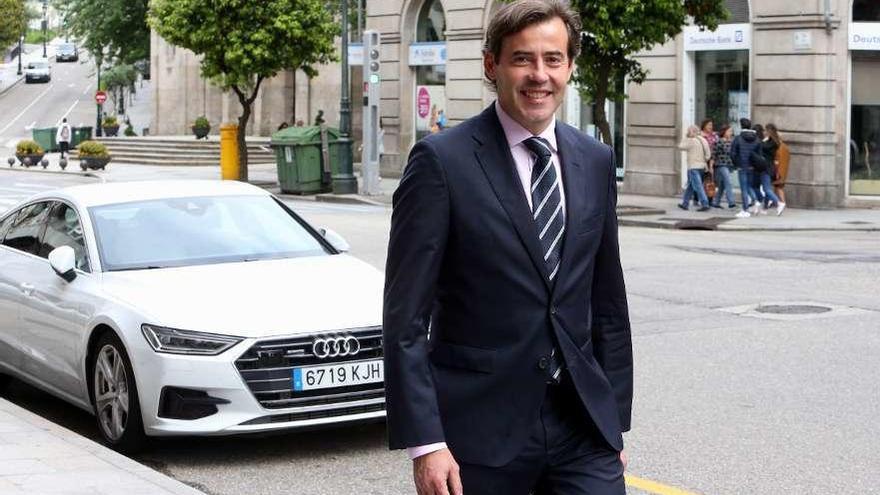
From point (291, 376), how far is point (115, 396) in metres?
1.06

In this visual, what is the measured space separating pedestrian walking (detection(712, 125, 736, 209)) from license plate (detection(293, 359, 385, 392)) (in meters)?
21.3

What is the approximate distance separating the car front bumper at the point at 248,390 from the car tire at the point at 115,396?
0.12 metres

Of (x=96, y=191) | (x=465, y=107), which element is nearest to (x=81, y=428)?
(x=96, y=191)

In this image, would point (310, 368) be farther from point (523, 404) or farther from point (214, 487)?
point (523, 404)

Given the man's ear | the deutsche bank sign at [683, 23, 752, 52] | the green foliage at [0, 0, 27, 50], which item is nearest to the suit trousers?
the man's ear

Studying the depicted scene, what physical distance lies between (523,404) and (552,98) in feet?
2.40

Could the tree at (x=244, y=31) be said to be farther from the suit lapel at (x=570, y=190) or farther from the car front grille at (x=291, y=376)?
the suit lapel at (x=570, y=190)

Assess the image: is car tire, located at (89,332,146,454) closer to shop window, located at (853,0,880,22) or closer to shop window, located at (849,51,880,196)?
shop window, located at (849,51,880,196)

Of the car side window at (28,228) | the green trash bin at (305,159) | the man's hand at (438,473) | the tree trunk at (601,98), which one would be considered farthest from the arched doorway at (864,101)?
the man's hand at (438,473)

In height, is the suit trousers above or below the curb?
above

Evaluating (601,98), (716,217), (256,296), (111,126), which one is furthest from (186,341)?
(111,126)

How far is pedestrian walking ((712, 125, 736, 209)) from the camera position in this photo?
1123 inches

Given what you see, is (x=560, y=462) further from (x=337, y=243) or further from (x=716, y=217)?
(x=716, y=217)

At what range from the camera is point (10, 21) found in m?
94.9
